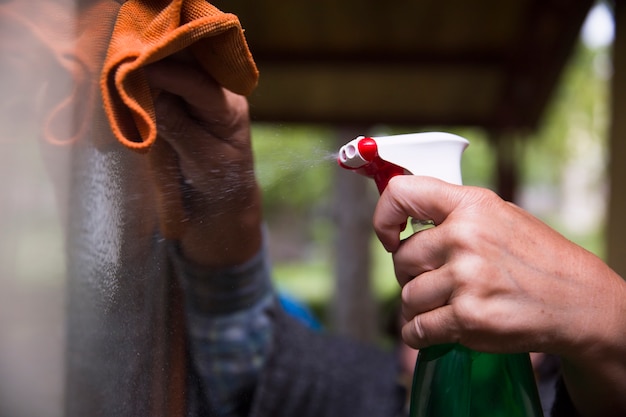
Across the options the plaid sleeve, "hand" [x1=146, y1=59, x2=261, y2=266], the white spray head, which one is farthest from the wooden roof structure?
the white spray head

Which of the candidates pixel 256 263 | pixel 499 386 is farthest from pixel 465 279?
pixel 256 263

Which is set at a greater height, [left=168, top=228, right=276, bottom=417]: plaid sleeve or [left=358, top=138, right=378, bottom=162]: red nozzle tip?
[left=358, top=138, right=378, bottom=162]: red nozzle tip

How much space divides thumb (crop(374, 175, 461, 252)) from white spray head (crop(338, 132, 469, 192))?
3 cm

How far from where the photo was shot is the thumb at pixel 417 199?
21.6 inches

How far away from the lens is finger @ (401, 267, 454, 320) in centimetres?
52

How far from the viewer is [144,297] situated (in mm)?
591

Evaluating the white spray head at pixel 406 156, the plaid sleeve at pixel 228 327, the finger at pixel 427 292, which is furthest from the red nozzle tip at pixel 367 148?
the plaid sleeve at pixel 228 327

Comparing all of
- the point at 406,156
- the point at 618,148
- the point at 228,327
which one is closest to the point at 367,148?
the point at 406,156

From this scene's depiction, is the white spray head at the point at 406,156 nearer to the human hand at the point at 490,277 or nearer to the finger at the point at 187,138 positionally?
the human hand at the point at 490,277

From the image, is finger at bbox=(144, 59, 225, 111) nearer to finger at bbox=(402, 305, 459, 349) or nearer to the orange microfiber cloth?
the orange microfiber cloth

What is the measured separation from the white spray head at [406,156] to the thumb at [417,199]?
0.10 feet

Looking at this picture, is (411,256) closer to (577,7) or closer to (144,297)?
(144,297)

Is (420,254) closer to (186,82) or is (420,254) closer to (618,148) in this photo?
(186,82)

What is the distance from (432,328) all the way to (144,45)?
0.32 m
